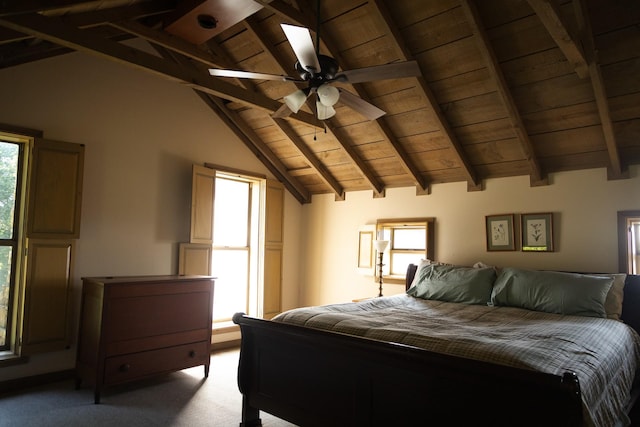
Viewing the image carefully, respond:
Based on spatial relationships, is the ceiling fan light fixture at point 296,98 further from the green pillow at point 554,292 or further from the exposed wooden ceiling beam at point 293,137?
the green pillow at point 554,292

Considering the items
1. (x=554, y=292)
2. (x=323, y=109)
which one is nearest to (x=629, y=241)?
(x=554, y=292)

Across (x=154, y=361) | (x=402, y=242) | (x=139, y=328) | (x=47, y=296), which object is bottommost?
(x=154, y=361)

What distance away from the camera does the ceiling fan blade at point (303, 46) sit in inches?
83.6

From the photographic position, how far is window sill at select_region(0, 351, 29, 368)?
325 centimetres

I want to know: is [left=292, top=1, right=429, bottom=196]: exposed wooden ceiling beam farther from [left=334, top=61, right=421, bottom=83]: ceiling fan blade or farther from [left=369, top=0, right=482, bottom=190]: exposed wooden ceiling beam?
[left=334, top=61, right=421, bottom=83]: ceiling fan blade

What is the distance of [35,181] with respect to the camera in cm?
338

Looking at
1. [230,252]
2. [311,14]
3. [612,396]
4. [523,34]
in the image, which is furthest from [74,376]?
[523,34]

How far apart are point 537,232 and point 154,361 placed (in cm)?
358

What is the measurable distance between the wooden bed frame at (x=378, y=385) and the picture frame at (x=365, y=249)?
2534mm

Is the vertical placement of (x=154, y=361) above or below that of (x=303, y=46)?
below

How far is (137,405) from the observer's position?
3.07 metres

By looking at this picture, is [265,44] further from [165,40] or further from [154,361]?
[154,361]

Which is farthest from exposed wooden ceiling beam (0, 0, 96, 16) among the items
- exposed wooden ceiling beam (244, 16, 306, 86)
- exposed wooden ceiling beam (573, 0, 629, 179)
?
exposed wooden ceiling beam (573, 0, 629, 179)

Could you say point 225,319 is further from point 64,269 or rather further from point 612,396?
point 612,396
